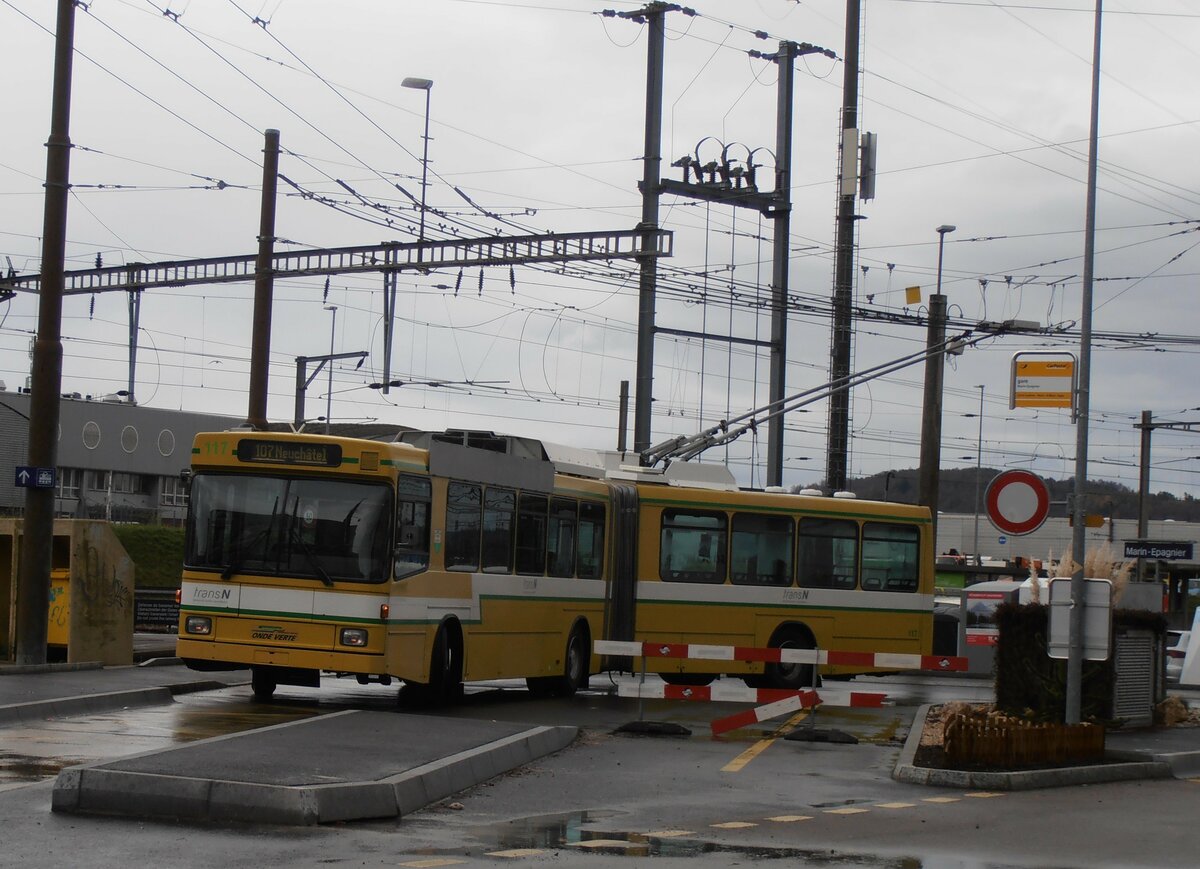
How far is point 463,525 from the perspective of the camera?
18.4 meters

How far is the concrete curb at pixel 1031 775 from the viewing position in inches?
509

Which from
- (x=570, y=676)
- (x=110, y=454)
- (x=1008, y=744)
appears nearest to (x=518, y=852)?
(x=1008, y=744)

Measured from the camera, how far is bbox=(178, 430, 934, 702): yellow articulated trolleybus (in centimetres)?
1666

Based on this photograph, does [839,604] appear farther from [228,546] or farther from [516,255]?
[228,546]

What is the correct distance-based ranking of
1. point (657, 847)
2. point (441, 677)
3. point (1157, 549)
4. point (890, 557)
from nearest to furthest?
1. point (657, 847)
2. point (441, 677)
3. point (890, 557)
4. point (1157, 549)

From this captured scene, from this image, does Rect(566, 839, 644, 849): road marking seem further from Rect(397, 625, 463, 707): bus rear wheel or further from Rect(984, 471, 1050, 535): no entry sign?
Rect(397, 625, 463, 707): bus rear wheel

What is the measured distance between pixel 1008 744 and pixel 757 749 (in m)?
2.67

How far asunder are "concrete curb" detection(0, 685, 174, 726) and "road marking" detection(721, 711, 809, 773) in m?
5.95

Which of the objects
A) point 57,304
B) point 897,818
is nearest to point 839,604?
point 57,304

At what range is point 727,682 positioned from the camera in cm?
2823

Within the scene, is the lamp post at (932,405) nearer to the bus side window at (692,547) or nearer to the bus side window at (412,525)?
the bus side window at (692,547)

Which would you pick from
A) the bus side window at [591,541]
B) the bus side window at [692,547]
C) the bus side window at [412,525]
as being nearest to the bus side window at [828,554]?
the bus side window at [692,547]

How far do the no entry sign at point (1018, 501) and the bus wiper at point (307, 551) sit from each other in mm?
6475

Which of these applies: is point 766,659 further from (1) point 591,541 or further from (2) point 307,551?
(2) point 307,551
